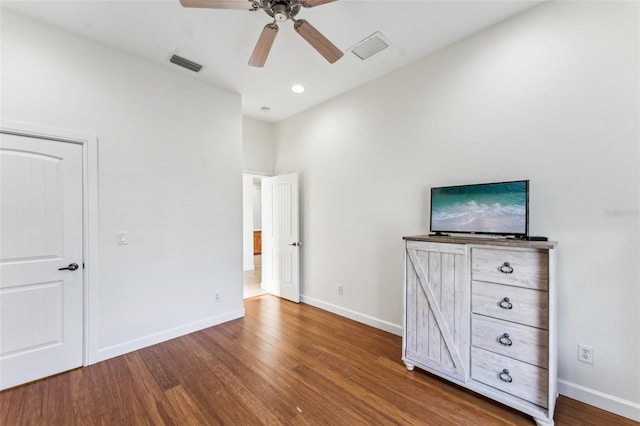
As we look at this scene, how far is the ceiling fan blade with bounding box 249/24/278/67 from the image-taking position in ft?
6.43

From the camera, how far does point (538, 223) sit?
2193 millimetres

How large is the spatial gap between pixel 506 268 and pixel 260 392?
6.75 ft

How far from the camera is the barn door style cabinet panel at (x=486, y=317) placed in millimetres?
1788

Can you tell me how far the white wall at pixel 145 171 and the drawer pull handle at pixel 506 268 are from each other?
297cm

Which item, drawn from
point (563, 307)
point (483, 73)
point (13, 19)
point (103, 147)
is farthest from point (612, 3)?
point (13, 19)

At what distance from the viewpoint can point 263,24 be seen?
2.38 metres

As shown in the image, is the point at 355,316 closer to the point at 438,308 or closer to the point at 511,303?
the point at 438,308

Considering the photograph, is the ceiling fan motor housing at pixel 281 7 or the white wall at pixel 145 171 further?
the white wall at pixel 145 171

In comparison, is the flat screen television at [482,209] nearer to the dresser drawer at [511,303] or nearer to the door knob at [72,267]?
the dresser drawer at [511,303]

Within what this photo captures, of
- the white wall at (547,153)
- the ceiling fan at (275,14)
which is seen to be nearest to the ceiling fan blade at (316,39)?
the ceiling fan at (275,14)

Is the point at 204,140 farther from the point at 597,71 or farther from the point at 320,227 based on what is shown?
the point at 597,71

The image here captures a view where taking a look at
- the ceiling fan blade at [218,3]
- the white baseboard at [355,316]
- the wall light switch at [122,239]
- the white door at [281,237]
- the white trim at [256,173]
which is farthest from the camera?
the white trim at [256,173]

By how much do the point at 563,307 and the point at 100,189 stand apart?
4.13m

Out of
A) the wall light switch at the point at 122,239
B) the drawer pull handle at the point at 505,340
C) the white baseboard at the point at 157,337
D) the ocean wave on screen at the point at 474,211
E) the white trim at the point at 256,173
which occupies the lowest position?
the white baseboard at the point at 157,337
